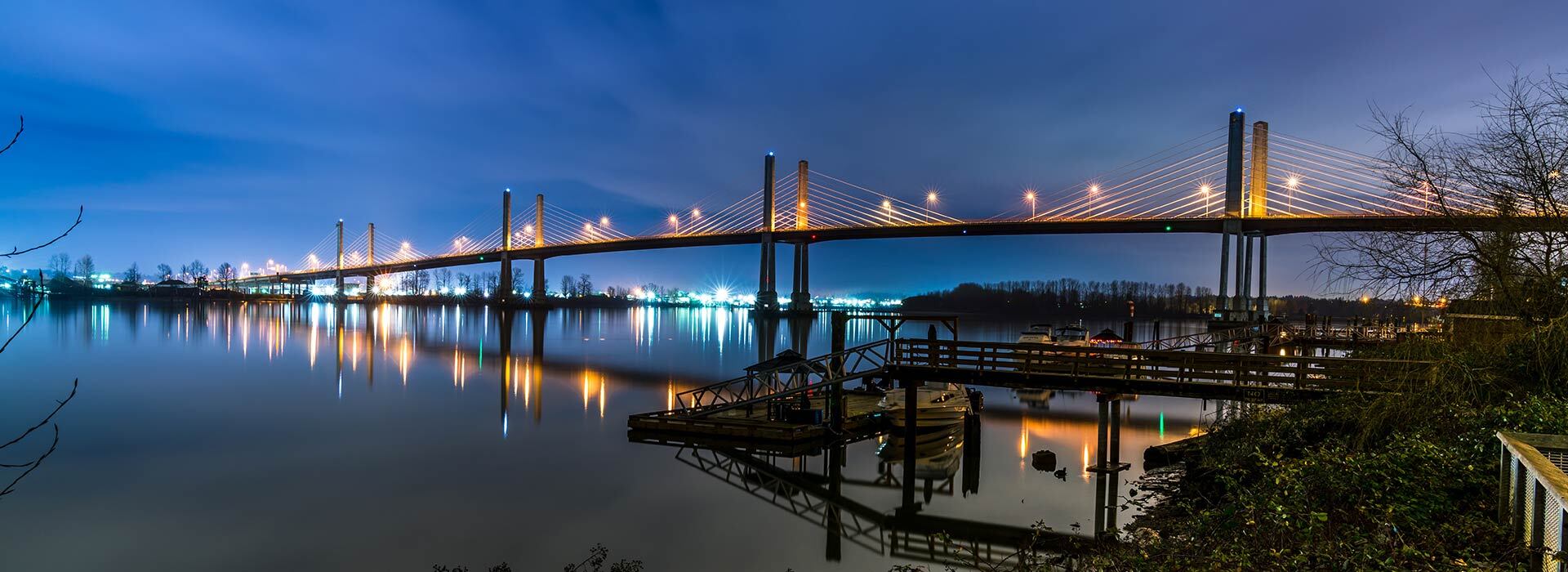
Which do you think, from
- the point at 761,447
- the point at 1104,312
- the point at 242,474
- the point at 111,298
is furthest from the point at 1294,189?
the point at 111,298

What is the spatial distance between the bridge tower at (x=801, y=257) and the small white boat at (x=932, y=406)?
6785 centimetres

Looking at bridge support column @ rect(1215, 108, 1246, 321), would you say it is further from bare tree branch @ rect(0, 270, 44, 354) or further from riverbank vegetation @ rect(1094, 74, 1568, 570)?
bare tree branch @ rect(0, 270, 44, 354)

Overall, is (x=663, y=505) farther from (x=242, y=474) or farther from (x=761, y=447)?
(x=242, y=474)

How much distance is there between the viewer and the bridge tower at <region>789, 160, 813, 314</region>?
91500 millimetres

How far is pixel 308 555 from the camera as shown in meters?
12.7

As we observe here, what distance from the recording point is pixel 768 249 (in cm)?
9094

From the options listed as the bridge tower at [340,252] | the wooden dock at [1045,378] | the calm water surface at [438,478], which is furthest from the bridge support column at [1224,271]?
the bridge tower at [340,252]

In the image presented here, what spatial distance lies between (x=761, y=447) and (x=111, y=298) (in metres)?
209

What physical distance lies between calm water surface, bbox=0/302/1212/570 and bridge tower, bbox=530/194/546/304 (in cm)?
7510

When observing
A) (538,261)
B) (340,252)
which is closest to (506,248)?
(538,261)

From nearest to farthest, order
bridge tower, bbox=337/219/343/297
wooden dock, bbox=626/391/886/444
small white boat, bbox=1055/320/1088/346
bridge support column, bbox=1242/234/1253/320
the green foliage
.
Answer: the green foliage → wooden dock, bbox=626/391/886/444 → small white boat, bbox=1055/320/1088/346 → bridge support column, bbox=1242/234/1253/320 → bridge tower, bbox=337/219/343/297

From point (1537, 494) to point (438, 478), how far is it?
1830 centimetres

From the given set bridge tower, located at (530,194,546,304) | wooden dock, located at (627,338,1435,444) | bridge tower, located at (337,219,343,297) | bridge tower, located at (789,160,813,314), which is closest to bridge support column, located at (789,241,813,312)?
bridge tower, located at (789,160,813,314)

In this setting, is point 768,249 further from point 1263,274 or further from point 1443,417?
point 1443,417
